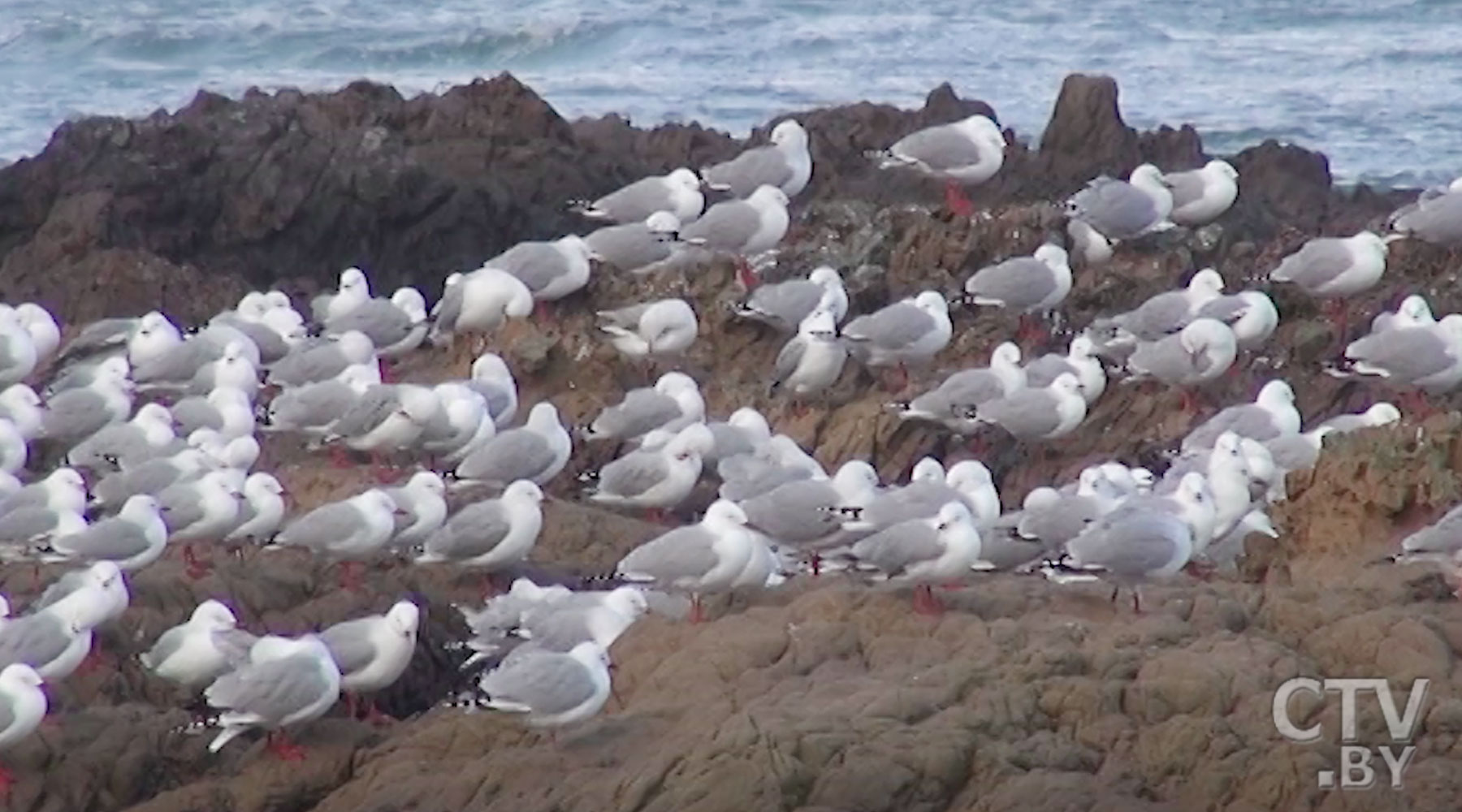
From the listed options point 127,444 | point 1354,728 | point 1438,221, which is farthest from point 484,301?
point 1354,728

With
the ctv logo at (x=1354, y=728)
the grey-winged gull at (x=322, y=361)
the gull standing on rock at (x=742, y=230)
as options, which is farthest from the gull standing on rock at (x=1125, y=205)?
the ctv logo at (x=1354, y=728)

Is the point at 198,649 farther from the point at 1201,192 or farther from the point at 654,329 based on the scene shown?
the point at 1201,192

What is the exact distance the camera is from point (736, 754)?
1057 centimetres

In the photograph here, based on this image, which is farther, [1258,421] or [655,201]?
[655,201]

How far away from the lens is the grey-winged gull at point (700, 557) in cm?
1376

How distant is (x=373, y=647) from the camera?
12.9 m

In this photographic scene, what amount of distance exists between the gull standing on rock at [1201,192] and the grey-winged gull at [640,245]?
3153mm

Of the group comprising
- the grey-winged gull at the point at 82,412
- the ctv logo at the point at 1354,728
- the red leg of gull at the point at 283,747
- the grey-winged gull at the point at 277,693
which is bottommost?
the grey-winged gull at the point at 82,412

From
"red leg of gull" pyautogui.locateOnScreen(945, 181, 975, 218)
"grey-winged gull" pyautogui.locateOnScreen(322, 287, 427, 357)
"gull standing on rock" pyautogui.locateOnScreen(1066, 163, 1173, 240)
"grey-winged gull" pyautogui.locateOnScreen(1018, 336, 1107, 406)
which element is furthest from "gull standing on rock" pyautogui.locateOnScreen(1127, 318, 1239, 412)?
"grey-winged gull" pyautogui.locateOnScreen(322, 287, 427, 357)

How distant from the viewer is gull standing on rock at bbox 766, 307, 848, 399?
1798 cm

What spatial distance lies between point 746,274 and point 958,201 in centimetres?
169

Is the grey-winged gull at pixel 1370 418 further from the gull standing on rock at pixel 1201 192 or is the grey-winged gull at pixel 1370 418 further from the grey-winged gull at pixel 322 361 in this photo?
the grey-winged gull at pixel 322 361

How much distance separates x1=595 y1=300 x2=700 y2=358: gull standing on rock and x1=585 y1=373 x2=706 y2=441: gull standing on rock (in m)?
0.82

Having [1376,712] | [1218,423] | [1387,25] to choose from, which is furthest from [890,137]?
[1387,25]
